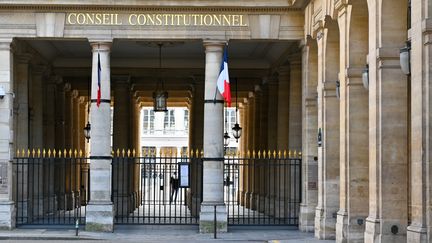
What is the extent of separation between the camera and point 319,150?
85.6 ft

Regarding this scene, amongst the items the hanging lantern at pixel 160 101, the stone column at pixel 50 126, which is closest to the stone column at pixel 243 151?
the stone column at pixel 50 126

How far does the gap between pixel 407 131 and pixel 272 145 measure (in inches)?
676

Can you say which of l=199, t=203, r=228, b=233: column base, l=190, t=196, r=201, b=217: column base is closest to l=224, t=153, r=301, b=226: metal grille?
l=190, t=196, r=201, b=217: column base

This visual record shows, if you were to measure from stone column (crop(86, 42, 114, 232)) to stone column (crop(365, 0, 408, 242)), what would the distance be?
418 inches

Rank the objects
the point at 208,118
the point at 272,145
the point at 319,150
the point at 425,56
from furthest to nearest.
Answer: the point at 272,145
the point at 208,118
the point at 319,150
the point at 425,56

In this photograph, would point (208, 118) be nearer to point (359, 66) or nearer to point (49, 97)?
point (359, 66)

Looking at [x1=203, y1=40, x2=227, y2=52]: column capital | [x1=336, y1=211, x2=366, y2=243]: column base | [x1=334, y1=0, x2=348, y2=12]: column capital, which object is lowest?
[x1=336, y1=211, x2=366, y2=243]: column base

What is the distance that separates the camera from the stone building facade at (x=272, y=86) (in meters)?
19.0

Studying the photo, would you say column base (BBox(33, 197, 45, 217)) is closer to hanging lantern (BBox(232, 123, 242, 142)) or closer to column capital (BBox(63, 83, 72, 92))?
column capital (BBox(63, 83, 72, 92))

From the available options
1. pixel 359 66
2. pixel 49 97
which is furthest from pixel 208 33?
pixel 49 97

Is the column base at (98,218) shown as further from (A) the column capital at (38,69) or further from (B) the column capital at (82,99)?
(B) the column capital at (82,99)

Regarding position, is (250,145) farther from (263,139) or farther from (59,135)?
(59,135)

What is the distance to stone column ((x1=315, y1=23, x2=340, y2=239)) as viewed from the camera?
24.9 m

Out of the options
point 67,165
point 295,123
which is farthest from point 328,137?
point 67,165
